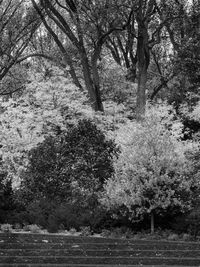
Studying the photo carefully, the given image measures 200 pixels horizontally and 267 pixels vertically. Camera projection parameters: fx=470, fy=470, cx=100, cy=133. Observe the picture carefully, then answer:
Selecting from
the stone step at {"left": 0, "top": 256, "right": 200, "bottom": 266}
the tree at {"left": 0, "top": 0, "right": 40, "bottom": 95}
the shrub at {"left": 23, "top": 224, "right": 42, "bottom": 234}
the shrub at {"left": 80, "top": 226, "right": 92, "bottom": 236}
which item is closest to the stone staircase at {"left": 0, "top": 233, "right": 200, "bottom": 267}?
the stone step at {"left": 0, "top": 256, "right": 200, "bottom": 266}

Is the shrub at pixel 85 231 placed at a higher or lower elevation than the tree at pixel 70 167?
lower

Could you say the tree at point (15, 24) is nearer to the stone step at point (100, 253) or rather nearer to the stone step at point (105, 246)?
the stone step at point (105, 246)

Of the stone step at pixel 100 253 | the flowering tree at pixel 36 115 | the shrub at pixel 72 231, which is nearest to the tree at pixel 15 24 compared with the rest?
the flowering tree at pixel 36 115

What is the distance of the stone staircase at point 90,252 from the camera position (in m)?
6.24

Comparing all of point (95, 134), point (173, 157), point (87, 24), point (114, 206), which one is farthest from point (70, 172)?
point (87, 24)

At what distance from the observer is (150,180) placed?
8938 millimetres

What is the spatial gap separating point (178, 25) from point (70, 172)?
337 inches

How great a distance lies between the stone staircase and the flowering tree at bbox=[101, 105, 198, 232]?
110cm

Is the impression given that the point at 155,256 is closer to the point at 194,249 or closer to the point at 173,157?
the point at 194,249

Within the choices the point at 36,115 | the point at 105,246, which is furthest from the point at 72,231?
the point at 36,115

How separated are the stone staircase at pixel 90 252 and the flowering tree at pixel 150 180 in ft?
3.61

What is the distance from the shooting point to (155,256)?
6727 millimetres

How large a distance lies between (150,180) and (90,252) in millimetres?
2357

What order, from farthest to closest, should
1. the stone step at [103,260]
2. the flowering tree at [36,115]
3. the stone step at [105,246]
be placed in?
the flowering tree at [36,115], the stone step at [105,246], the stone step at [103,260]
